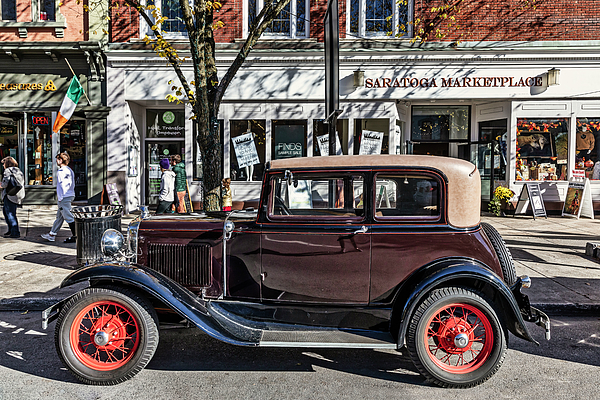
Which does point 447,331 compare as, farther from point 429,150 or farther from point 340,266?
point 429,150

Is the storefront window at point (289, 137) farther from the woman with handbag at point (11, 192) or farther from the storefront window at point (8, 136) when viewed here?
the storefront window at point (8, 136)

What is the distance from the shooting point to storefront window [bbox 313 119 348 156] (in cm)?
1259

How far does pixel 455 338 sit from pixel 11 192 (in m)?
8.99

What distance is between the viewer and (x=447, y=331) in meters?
3.62

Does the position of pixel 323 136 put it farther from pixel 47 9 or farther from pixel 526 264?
pixel 47 9

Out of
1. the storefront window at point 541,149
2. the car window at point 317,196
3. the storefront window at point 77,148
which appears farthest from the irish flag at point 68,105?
the storefront window at point 541,149

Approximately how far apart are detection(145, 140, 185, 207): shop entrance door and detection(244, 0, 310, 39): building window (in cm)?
394

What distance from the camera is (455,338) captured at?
3.56 metres

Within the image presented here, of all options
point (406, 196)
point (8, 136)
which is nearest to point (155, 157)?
point (8, 136)

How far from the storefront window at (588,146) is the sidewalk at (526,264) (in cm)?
183

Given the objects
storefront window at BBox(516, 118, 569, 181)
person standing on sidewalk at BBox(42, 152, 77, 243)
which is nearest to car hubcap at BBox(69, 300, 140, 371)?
person standing on sidewalk at BBox(42, 152, 77, 243)

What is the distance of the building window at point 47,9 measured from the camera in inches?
501

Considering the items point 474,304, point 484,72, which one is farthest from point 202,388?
point 484,72

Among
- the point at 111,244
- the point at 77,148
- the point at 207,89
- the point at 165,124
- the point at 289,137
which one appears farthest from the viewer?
the point at 165,124
